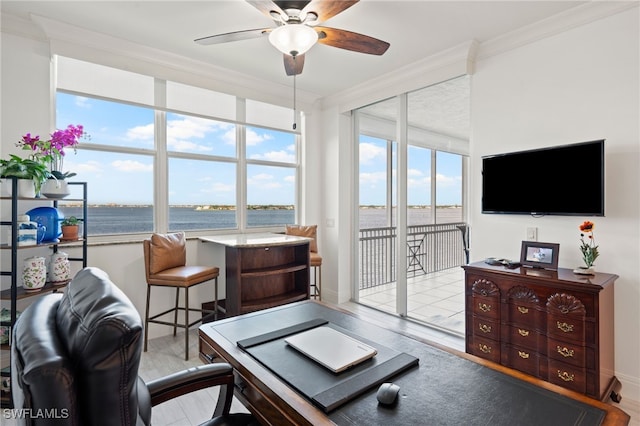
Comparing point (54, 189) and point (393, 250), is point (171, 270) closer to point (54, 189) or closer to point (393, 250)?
point (54, 189)

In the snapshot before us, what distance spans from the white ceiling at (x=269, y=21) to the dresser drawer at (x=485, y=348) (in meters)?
2.49

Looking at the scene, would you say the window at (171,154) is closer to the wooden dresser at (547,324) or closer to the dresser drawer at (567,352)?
the wooden dresser at (547,324)

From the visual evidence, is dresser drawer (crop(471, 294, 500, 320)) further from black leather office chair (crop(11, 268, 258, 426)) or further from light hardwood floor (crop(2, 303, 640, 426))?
black leather office chair (crop(11, 268, 258, 426))

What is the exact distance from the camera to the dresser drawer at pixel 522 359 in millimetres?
2270

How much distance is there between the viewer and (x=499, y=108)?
292 centimetres

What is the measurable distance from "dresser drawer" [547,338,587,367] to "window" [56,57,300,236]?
3.13 m

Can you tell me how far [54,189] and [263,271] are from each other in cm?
179

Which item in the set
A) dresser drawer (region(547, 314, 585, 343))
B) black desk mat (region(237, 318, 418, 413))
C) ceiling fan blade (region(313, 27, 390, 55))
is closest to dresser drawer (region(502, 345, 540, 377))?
dresser drawer (region(547, 314, 585, 343))

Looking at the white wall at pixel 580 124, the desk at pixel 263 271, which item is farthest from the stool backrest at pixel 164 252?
the white wall at pixel 580 124

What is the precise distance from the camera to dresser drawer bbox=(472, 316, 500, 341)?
8.11 feet

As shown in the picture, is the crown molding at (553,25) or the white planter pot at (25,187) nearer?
the white planter pot at (25,187)

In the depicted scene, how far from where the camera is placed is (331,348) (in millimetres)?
1414

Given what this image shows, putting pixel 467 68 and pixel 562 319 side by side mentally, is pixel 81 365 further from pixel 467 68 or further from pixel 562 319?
pixel 467 68

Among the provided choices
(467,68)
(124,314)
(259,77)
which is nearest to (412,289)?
(467,68)
